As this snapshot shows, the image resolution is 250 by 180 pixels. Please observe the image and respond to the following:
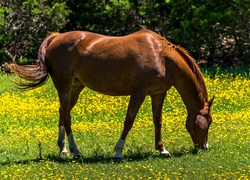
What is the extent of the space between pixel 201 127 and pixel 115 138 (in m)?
1.99

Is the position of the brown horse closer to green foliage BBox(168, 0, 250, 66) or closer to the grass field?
the grass field

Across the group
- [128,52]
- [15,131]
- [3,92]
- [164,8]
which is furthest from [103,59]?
[164,8]

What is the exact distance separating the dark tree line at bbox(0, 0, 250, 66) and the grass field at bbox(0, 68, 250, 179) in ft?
8.66

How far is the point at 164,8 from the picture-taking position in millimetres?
22219

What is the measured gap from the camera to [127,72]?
10.7 meters

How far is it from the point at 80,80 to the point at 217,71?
7843 mm

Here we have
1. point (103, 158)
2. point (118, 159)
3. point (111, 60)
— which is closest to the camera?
point (118, 159)

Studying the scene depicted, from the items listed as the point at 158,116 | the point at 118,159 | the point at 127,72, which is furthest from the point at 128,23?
the point at 118,159

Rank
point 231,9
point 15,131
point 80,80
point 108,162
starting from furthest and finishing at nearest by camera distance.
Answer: point 231,9 < point 15,131 < point 80,80 < point 108,162

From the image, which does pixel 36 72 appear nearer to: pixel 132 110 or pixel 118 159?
pixel 132 110

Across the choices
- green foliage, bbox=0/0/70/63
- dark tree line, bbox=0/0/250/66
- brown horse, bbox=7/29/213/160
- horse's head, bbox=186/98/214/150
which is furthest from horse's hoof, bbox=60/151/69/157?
green foliage, bbox=0/0/70/63

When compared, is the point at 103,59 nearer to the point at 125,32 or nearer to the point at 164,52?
the point at 164,52

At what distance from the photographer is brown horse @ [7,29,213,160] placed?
10.7m

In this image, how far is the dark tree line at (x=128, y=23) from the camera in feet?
66.7
